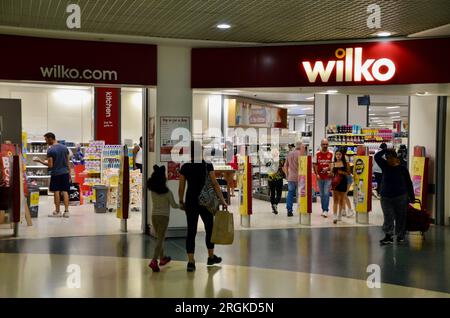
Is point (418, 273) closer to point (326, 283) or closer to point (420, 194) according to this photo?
point (326, 283)

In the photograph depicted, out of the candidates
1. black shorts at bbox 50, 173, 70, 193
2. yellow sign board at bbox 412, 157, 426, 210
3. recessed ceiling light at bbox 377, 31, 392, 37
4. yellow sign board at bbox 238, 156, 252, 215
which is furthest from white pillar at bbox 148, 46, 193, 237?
yellow sign board at bbox 412, 157, 426, 210

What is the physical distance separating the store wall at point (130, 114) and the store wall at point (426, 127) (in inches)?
371

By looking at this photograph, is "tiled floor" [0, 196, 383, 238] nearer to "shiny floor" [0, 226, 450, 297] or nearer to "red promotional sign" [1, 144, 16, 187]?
"shiny floor" [0, 226, 450, 297]

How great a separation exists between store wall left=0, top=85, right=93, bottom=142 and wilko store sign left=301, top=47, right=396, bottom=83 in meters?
9.99

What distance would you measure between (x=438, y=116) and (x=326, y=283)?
5475 mm

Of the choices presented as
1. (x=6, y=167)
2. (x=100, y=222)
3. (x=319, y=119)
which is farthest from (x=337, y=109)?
(x=6, y=167)

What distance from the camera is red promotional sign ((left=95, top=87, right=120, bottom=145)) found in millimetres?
14078

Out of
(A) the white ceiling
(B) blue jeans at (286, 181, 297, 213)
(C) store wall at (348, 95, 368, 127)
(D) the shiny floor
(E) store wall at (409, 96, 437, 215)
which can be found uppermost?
(A) the white ceiling

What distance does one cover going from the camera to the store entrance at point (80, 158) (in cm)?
956

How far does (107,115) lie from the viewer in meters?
14.1

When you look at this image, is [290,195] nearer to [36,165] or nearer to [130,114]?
[130,114]

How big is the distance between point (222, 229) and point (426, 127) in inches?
226

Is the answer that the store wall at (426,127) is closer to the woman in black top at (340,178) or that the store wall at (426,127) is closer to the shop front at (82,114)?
the woman in black top at (340,178)

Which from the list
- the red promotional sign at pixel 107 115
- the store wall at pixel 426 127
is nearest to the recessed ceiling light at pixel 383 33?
the store wall at pixel 426 127
